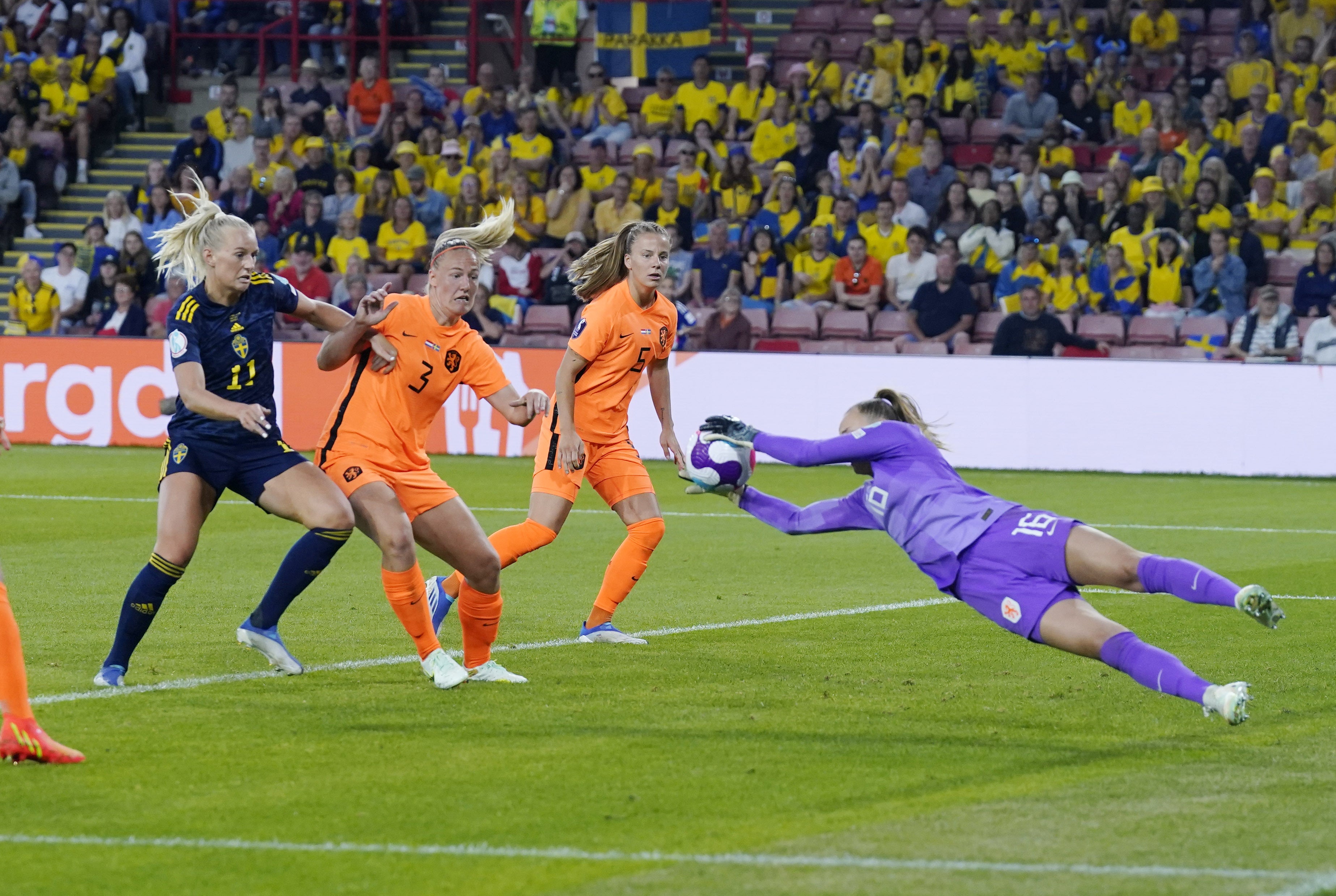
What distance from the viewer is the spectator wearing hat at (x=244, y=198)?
25062 mm

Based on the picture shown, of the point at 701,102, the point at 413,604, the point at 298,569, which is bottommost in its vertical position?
the point at 413,604

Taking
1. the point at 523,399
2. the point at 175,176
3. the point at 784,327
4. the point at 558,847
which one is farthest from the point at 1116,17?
the point at 558,847

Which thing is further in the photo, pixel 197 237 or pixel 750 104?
pixel 750 104

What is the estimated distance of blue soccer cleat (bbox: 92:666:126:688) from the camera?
7719mm

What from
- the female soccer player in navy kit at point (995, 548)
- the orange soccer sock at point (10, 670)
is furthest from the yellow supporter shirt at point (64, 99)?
the orange soccer sock at point (10, 670)

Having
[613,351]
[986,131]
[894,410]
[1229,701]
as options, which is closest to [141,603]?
[613,351]

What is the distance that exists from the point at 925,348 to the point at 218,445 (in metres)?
13.7

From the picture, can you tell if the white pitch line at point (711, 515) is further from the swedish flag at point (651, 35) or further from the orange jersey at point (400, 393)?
the swedish flag at point (651, 35)

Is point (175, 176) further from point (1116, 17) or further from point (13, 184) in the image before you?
point (1116, 17)

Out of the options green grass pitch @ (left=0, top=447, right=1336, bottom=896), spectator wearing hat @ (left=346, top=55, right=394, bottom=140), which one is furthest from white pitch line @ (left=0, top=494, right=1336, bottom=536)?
spectator wearing hat @ (left=346, top=55, right=394, bottom=140)

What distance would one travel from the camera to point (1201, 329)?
2016 cm

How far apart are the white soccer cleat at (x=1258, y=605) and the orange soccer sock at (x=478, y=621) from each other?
3.06 metres

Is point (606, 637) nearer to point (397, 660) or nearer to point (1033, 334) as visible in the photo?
point (397, 660)

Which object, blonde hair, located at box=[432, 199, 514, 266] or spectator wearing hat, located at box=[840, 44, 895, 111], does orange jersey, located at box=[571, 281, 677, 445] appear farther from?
spectator wearing hat, located at box=[840, 44, 895, 111]
